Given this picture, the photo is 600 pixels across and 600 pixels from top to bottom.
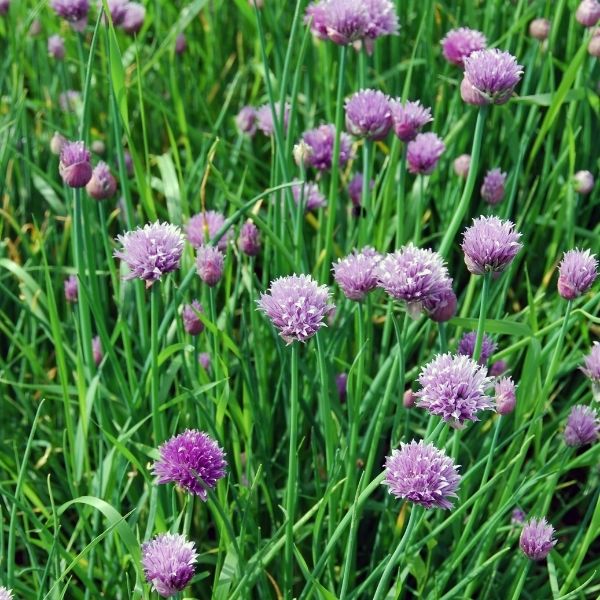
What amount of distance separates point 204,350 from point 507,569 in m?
0.56

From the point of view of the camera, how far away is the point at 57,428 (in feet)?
5.34

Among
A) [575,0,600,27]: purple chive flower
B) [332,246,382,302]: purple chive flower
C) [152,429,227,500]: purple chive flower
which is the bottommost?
[152,429,227,500]: purple chive flower

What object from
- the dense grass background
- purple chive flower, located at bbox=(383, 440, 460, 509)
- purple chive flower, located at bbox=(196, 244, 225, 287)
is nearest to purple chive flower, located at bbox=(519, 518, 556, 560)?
the dense grass background

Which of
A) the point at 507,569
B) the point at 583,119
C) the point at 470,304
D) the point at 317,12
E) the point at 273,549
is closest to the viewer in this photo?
the point at 273,549

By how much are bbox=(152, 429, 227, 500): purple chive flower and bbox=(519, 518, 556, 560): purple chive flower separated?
36 centimetres

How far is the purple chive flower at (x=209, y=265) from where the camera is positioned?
1231 millimetres

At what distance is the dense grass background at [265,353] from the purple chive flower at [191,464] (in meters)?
0.05

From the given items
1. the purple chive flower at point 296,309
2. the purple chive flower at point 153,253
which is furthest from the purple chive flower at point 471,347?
the purple chive flower at point 153,253

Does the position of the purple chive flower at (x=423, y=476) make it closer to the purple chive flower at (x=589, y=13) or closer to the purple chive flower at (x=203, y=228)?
the purple chive flower at (x=203, y=228)

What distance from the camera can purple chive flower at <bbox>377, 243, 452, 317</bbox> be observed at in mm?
1082

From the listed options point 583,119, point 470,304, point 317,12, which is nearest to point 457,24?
point 583,119

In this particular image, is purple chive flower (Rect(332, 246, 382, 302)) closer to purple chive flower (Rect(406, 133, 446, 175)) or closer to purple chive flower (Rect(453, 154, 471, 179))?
purple chive flower (Rect(406, 133, 446, 175))

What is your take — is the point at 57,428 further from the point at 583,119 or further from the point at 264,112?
the point at 583,119

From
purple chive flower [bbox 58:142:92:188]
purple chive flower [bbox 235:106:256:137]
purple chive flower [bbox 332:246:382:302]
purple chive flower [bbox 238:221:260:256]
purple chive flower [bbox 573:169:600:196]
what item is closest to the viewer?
purple chive flower [bbox 332:246:382:302]
